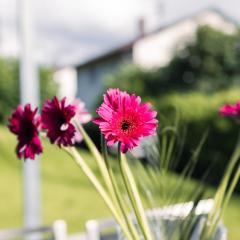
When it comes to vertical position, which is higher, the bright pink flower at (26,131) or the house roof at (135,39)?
the house roof at (135,39)

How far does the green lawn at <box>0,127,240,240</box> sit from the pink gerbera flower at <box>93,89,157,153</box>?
4579 millimetres

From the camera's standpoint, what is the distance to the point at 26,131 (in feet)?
4.42

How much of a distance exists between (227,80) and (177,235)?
16.2m

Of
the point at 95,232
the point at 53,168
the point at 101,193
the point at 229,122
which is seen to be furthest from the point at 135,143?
the point at 53,168

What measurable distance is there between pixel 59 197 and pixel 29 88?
15.5 feet

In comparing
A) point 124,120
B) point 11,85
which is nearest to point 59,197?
point 124,120

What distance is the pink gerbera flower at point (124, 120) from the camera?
1.09 m

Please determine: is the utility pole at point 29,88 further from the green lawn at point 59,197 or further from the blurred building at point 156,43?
the blurred building at point 156,43

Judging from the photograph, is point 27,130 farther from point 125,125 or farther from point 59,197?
point 59,197

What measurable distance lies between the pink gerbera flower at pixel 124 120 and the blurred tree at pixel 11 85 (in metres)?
22.6

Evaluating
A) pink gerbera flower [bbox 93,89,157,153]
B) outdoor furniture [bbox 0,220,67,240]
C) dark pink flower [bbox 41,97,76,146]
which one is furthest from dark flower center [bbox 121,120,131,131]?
outdoor furniture [bbox 0,220,67,240]

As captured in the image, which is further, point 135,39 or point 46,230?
point 135,39

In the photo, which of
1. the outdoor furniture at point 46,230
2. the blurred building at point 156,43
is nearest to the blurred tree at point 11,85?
the blurred building at point 156,43

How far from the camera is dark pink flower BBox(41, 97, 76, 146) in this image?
1236mm
